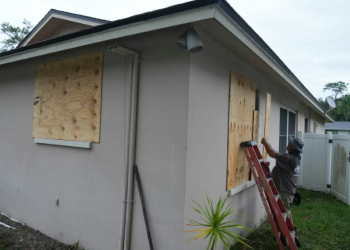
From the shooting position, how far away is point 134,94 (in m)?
3.26

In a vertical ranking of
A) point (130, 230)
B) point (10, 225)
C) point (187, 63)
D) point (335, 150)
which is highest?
point (187, 63)

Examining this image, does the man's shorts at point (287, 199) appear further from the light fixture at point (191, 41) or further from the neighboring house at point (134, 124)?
the light fixture at point (191, 41)

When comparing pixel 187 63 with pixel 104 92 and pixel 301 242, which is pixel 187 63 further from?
pixel 301 242

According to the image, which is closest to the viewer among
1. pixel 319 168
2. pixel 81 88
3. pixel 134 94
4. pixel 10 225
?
pixel 134 94

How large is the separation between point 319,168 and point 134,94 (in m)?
7.97

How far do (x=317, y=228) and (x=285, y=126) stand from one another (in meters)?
3.17

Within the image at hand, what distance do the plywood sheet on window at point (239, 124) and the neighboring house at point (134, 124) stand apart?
2cm

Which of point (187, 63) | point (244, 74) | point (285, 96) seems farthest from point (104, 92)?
point (285, 96)

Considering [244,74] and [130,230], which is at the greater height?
[244,74]

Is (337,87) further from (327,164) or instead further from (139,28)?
(139,28)

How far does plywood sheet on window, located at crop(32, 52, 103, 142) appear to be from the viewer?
3764 millimetres

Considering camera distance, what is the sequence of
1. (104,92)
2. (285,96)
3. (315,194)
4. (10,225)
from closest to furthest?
(104,92), (10,225), (285,96), (315,194)

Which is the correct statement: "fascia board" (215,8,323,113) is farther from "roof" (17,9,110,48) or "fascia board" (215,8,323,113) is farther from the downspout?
"roof" (17,9,110,48)

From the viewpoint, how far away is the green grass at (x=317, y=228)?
4328 millimetres
